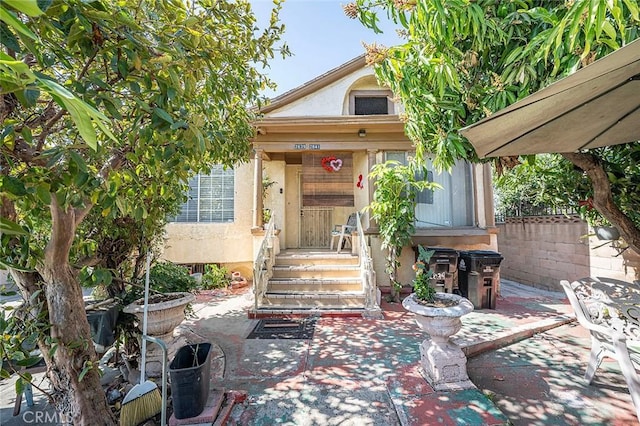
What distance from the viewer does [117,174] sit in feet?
6.56

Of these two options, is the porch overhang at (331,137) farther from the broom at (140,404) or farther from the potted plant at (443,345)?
the broom at (140,404)

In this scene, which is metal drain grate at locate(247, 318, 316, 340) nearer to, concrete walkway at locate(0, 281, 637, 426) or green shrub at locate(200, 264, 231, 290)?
concrete walkway at locate(0, 281, 637, 426)

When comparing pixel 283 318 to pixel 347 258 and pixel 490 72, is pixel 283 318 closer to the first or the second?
pixel 347 258

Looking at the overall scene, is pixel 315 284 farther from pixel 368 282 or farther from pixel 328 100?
pixel 328 100

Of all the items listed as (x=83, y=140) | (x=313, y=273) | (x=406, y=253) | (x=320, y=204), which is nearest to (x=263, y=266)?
(x=313, y=273)

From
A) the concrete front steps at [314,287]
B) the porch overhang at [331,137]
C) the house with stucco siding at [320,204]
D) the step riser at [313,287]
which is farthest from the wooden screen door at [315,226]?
the step riser at [313,287]

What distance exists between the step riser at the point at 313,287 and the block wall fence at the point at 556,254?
14.7ft

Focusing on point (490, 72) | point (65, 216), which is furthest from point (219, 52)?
point (490, 72)

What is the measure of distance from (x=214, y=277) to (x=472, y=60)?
716cm

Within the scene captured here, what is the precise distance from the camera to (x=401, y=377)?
116 inches

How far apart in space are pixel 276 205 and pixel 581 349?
7047 millimetres

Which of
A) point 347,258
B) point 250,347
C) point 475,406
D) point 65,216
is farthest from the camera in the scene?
point 347,258

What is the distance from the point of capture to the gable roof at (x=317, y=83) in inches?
285

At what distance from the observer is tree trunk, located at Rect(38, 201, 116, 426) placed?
6.43 feet
